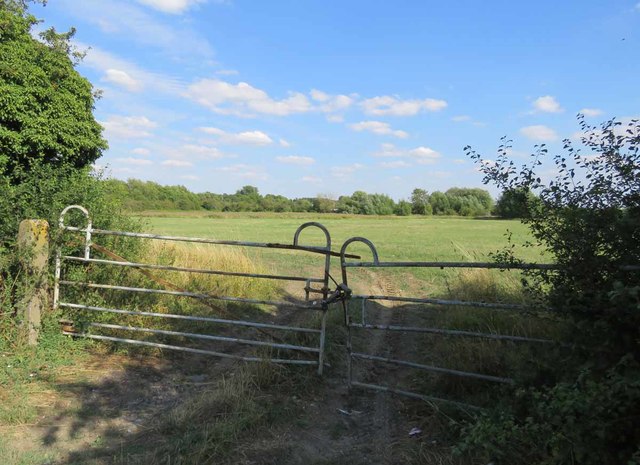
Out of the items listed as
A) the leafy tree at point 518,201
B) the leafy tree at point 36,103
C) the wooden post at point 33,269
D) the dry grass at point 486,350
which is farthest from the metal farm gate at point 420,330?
the leafy tree at point 36,103

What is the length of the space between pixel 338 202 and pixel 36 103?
282 feet

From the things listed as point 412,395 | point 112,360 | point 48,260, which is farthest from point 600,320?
point 48,260

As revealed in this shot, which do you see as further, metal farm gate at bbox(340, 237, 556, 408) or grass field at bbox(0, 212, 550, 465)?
metal farm gate at bbox(340, 237, 556, 408)

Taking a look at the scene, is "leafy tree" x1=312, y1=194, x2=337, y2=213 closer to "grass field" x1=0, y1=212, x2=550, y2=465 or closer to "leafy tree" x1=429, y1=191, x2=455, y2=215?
"leafy tree" x1=429, y1=191, x2=455, y2=215

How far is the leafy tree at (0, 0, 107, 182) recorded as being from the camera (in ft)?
26.8

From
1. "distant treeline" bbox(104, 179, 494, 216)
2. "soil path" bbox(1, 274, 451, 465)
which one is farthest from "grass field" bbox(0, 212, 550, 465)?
"distant treeline" bbox(104, 179, 494, 216)

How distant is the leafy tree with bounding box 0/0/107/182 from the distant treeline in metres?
76.8

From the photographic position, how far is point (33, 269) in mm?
5723

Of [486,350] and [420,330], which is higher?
[420,330]

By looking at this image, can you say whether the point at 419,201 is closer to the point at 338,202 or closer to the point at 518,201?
the point at 338,202

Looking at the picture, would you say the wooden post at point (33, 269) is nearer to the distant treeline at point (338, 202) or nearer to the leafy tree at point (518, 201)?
the leafy tree at point (518, 201)

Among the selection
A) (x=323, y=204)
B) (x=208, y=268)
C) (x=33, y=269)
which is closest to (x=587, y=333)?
(x=33, y=269)

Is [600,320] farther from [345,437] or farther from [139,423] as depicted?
[139,423]

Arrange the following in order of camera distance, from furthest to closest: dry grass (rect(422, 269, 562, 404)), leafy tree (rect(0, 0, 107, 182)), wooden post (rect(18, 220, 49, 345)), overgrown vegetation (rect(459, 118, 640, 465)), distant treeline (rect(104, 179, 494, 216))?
distant treeline (rect(104, 179, 494, 216)) → leafy tree (rect(0, 0, 107, 182)) → wooden post (rect(18, 220, 49, 345)) → dry grass (rect(422, 269, 562, 404)) → overgrown vegetation (rect(459, 118, 640, 465))
